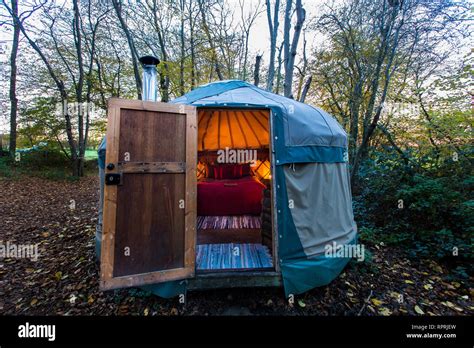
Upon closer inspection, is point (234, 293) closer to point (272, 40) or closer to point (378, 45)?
point (378, 45)

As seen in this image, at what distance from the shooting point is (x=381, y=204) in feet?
13.8

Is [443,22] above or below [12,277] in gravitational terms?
above

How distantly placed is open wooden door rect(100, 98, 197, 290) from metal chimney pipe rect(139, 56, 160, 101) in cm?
A: 76

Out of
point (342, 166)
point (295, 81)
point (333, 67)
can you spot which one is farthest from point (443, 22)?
point (295, 81)

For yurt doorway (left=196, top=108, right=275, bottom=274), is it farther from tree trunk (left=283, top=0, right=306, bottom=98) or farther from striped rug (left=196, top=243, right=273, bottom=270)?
tree trunk (left=283, top=0, right=306, bottom=98)

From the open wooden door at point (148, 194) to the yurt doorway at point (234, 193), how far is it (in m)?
0.41

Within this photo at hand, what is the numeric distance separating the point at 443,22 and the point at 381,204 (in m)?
3.85

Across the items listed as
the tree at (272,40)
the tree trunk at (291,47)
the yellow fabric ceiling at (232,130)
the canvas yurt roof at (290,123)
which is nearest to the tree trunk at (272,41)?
the tree at (272,40)

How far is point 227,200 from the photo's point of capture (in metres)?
4.12

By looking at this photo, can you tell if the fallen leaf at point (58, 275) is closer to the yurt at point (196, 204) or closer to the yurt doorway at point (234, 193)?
the yurt at point (196, 204)

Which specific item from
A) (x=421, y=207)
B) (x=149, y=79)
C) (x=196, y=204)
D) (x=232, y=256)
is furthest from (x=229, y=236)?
(x=421, y=207)

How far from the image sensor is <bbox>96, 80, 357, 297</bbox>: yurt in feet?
5.76

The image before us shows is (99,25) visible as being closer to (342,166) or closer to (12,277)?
(12,277)

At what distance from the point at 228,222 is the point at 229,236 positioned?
0.60m
